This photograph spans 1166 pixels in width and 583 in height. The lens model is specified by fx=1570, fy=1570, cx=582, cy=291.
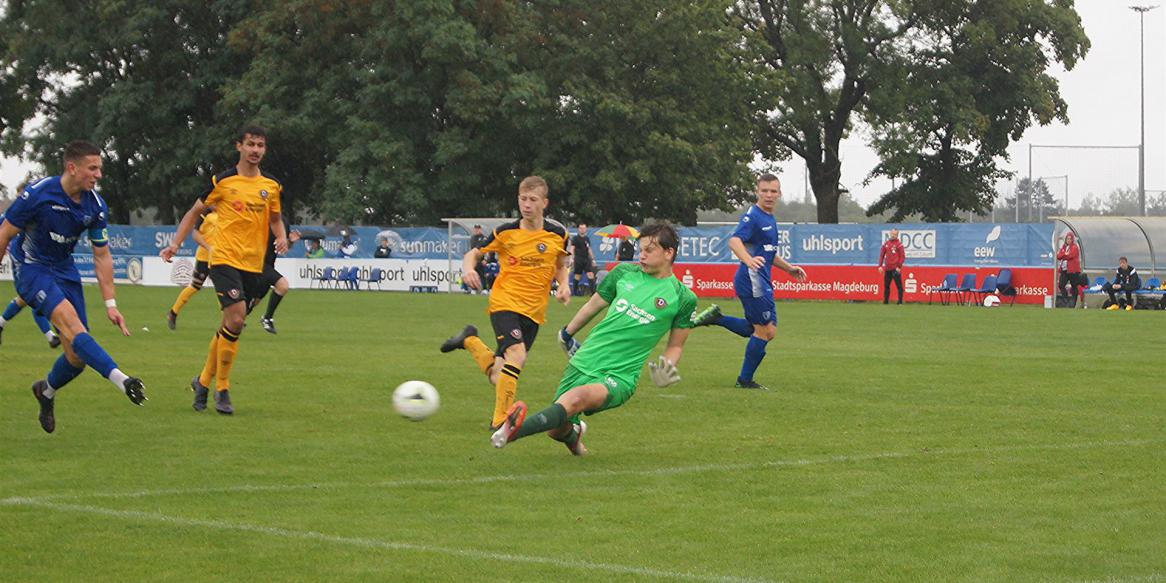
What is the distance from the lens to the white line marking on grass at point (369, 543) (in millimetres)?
6570

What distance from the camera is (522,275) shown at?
1161 cm

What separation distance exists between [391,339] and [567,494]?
46.4 ft

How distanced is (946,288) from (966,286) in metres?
0.55

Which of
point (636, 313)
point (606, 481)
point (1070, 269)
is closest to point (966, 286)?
point (1070, 269)

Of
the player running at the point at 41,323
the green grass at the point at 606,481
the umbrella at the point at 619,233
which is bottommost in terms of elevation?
the green grass at the point at 606,481

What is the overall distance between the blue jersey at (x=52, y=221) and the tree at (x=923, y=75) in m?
51.6

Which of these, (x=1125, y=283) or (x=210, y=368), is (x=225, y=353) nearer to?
(x=210, y=368)

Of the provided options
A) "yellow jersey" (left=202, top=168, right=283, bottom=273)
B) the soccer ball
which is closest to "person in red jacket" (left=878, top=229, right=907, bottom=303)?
"yellow jersey" (left=202, top=168, right=283, bottom=273)

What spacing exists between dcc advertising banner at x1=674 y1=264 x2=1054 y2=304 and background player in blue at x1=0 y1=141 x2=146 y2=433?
1226 inches

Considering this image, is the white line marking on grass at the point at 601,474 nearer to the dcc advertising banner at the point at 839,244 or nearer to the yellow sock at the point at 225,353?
the yellow sock at the point at 225,353

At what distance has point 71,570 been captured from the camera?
21.7 ft

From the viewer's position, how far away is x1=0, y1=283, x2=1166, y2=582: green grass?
6848 mm

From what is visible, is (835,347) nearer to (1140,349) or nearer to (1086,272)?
(1140,349)

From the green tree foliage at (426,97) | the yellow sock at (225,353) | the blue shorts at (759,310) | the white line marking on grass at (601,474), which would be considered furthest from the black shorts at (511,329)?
the green tree foliage at (426,97)
